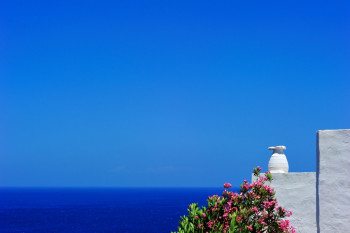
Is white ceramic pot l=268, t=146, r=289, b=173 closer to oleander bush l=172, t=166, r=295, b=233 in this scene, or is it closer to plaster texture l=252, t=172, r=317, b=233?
plaster texture l=252, t=172, r=317, b=233

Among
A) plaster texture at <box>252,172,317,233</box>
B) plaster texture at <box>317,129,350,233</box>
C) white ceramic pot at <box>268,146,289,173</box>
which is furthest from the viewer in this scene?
white ceramic pot at <box>268,146,289,173</box>

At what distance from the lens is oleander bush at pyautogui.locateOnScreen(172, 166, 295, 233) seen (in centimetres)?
903

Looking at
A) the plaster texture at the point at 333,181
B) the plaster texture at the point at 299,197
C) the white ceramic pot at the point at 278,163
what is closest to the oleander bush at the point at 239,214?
the plaster texture at the point at 333,181

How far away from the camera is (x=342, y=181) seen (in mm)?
8352

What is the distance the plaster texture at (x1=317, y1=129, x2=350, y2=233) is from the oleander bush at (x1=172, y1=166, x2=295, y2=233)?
1.03m

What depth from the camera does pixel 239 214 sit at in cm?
912

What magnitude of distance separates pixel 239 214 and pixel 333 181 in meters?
1.92

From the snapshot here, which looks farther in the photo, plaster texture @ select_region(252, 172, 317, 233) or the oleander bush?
plaster texture @ select_region(252, 172, 317, 233)

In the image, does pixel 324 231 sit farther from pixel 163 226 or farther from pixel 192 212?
pixel 163 226

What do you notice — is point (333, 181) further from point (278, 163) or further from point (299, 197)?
point (278, 163)

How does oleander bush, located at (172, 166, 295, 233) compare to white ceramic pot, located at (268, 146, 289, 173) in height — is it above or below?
below

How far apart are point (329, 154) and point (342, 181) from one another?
539mm

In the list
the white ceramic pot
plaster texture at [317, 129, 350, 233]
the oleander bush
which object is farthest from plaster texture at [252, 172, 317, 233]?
plaster texture at [317, 129, 350, 233]

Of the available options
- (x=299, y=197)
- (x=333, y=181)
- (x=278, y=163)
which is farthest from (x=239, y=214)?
(x=278, y=163)
